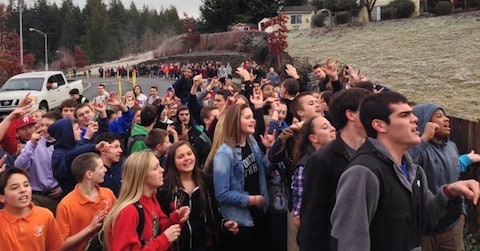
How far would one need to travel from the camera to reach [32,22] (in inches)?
4505

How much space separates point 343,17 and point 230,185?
47913mm

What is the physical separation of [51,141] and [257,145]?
2.37 metres

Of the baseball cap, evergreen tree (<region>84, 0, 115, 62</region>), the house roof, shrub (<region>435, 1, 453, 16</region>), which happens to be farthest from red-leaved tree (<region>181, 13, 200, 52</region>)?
the baseball cap

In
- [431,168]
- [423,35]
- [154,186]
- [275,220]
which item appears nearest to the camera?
[154,186]

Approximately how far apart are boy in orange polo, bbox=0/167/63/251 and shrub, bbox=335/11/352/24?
4847 cm


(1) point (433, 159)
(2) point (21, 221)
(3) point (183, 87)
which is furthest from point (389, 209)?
(3) point (183, 87)

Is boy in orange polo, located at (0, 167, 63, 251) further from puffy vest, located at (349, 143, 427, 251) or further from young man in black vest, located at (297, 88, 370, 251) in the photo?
puffy vest, located at (349, 143, 427, 251)

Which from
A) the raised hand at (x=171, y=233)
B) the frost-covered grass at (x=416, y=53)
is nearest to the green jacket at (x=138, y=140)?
the raised hand at (x=171, y=233)

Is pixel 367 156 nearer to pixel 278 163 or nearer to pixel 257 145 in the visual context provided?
pixel 278 163

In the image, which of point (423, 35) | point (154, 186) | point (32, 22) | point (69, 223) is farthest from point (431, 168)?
point (32, 22)

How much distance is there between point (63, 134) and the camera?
19.2 feet

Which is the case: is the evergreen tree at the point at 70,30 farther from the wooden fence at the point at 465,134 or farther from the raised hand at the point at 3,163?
the wooden fence at the point at 465,134

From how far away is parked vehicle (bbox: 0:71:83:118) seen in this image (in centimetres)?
2262

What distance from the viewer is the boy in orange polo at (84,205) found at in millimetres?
4582
